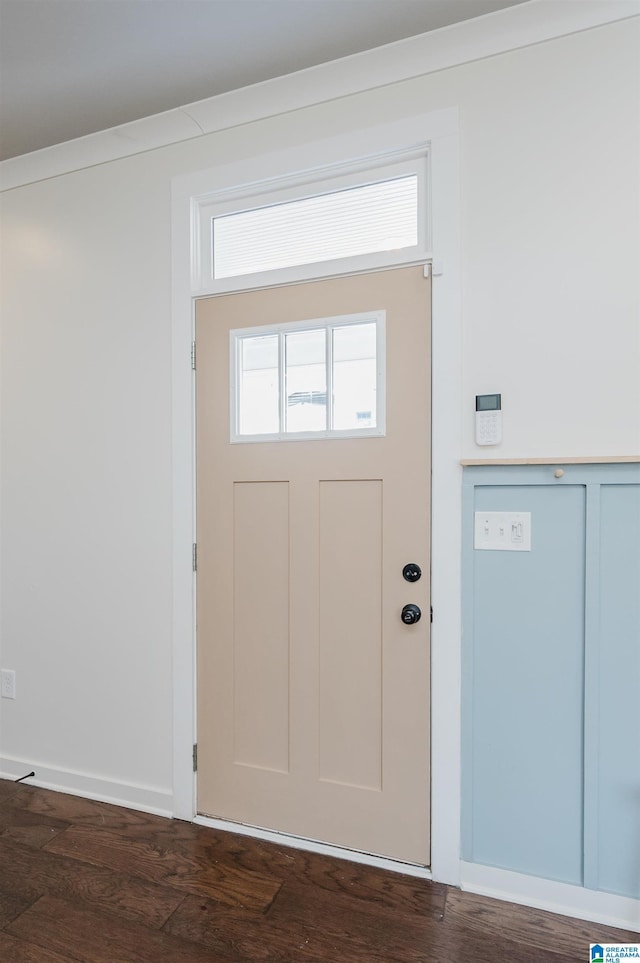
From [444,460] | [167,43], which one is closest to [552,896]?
[444,460]

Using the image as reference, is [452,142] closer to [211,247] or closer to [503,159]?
[503,159]

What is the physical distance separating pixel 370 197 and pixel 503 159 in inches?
17.7

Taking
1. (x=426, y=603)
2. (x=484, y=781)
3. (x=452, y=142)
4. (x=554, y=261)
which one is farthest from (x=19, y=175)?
(x=484, y=781)

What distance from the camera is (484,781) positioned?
67.4 inches

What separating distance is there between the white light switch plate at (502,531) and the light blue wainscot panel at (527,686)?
0.02 m

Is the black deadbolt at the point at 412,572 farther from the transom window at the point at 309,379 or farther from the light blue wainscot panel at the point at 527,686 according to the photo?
the transom window at the point at 309,379

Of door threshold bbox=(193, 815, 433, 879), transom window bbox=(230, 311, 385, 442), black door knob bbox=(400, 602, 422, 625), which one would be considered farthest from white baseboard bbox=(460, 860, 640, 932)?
transom window bbox=(230, 311, 385, 442)

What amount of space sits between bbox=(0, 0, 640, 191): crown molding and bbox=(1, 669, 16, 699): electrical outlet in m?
2.26

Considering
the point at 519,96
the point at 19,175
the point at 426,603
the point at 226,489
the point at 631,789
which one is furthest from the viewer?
the point at 19,175

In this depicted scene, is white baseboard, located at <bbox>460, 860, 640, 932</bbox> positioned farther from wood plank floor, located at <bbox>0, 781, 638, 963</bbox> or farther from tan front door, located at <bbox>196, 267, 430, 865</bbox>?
tan front door, located at <bbox>196, 267, 430, 865</bbox>

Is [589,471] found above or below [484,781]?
above

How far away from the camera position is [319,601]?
1.94 metres

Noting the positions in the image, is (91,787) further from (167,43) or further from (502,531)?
(167,43)

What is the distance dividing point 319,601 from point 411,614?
35 cm
